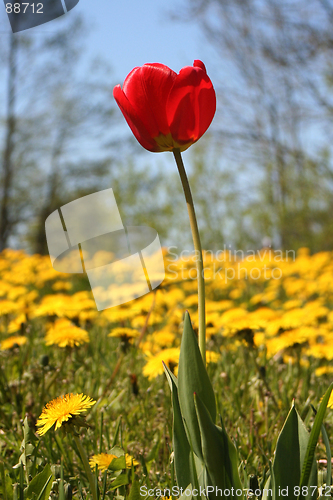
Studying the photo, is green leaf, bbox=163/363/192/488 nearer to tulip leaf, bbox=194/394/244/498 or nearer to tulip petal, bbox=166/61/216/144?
tulip leaf, bbox=194/394/244/498

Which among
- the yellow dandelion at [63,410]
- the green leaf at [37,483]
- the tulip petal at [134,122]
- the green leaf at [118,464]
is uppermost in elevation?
the tulip petal at [134,122]

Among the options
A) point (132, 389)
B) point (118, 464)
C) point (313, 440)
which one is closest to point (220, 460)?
point (313, 440)

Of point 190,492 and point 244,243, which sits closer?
point 190,492

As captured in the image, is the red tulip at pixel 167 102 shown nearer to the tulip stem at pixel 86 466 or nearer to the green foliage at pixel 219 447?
the green foliage at pixel 219 447

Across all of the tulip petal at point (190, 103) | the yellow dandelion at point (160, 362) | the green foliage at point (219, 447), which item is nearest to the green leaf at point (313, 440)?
the green foliage at point (219, 447)

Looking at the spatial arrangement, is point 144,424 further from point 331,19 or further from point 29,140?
point 29,140

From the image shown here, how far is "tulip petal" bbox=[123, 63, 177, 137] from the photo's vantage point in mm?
599

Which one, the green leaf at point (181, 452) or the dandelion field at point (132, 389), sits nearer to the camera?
the green leaf at point (181, 452)

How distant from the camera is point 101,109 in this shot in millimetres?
10016

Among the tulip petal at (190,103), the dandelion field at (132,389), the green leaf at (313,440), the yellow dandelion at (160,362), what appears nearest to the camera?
the green leaf at (313,440)

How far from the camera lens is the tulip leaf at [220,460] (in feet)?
1.69

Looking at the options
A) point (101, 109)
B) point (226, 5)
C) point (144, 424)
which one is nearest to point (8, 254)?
point (144, 424)

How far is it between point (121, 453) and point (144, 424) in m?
0.36

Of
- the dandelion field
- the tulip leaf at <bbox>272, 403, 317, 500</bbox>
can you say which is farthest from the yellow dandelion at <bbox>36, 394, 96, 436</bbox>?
the tulip leaf at <bbox>272, 403, 317, 500</bbox>
